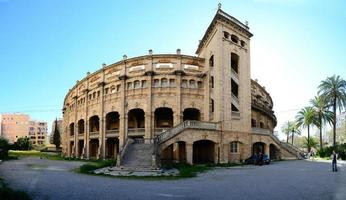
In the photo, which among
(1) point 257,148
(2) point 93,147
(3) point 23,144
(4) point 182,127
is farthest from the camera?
(3) point 23,144

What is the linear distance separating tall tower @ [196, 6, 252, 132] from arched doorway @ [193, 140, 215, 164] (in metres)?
3.00

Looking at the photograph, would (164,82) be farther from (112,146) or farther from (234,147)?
(112,146)

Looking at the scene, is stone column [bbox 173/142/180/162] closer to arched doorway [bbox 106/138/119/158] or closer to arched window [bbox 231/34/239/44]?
arched doorway [bbox 106/138/119/158]

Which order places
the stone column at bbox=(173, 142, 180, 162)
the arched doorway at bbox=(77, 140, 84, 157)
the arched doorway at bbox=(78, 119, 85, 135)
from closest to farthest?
1. the stone column at bbox=(173, 142, 180, 162)
2. the arched doorway at bbox=(77, 140, 84, 157)
3. the arched doorway at bbox=(78, 119, 85, 135)

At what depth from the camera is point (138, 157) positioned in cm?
2616

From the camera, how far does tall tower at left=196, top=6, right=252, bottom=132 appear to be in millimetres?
34594

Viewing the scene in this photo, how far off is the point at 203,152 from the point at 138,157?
12268 mm

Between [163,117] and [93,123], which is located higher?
[163,117]

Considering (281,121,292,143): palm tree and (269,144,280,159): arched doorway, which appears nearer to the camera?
→ (269,144,280,159): arched doorway

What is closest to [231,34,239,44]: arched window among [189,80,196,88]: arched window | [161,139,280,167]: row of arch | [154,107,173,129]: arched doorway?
[189,80,196,88]: arched window

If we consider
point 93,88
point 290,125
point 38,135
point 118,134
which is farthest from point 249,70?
point 38,135

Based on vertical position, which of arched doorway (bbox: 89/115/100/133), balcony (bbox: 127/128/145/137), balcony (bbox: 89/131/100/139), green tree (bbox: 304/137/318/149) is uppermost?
arched doorway (bbox: 89/115/100/133)

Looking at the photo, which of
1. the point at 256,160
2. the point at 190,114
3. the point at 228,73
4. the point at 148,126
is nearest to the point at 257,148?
the point at 256,160

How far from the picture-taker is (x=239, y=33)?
3825 centimetres
